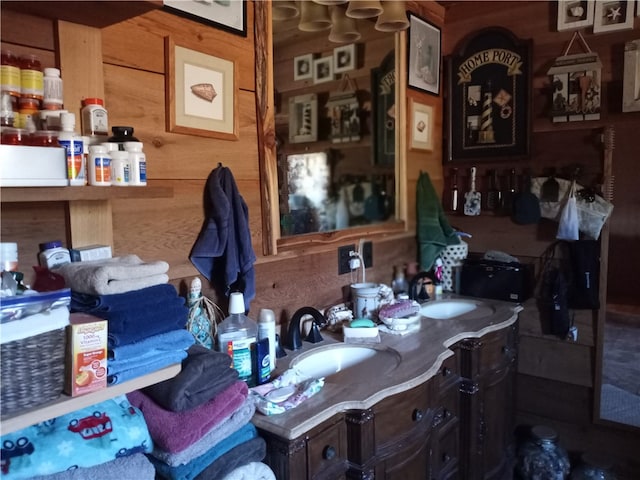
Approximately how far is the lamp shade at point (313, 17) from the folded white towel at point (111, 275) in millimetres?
1219

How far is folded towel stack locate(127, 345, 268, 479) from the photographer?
997mm

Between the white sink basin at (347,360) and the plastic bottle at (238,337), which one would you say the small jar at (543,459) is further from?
the plastic bottle at (238,337)

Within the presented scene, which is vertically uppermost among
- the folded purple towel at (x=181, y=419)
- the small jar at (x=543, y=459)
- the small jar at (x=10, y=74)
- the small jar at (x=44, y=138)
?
the small jar at (x=10, y=74)

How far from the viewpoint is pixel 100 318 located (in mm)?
893

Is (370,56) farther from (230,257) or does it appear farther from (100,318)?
(100,318)

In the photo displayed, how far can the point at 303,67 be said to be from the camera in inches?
75.3

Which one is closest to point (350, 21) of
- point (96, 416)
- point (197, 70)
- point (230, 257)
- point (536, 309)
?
point (197, 70)

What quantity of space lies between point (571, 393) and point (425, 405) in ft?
4.06

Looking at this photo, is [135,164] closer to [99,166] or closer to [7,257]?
[99,166]

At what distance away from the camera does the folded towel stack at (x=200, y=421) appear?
3.27 ft

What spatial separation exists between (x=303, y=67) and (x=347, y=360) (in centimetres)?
110

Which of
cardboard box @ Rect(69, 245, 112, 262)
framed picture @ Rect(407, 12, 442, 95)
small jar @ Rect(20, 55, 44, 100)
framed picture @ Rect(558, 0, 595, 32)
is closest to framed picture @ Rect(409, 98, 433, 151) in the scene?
framed picture @ Rect(407, 12, 442, 95)

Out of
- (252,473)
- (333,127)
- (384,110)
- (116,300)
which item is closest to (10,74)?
(116,300)

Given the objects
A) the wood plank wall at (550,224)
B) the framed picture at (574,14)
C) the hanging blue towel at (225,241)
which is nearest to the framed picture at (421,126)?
the wood plank wall at (550,224)
